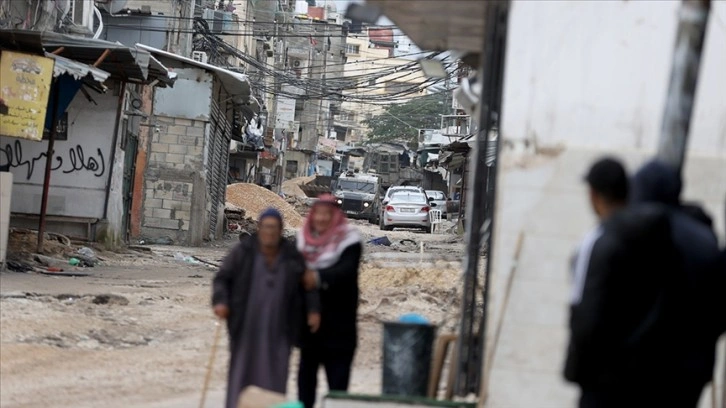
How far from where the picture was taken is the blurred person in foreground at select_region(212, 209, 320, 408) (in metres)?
6.92

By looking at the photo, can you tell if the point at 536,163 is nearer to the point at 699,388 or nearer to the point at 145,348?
the point at 699,388

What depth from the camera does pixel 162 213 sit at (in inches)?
1133

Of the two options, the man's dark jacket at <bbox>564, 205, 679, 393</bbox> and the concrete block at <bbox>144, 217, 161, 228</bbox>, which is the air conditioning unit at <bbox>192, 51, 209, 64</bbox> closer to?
the concrete block at <bbox>144, 217, 161, 228</bbox>

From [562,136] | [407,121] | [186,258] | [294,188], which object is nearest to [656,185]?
[562,136]

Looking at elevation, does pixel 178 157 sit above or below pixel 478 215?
above

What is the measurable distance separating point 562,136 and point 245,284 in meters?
2.19

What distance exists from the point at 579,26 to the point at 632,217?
11.2 feet

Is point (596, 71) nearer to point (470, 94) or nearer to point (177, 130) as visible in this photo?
point (470, 94)

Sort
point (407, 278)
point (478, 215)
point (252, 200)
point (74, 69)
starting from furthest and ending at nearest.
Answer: point (252, 200) → point (407, 278) → point (74, 69) → point (478, 215)

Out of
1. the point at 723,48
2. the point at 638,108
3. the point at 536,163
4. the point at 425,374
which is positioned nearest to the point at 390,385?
the point at 425,374

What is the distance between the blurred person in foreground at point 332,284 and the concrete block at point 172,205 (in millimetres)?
21872

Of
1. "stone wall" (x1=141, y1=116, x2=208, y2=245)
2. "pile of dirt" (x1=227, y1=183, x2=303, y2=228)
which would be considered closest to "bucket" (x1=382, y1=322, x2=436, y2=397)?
"stone wall" (x1=141, y1=116, x2=208, y2=245)

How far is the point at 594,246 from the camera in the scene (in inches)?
171

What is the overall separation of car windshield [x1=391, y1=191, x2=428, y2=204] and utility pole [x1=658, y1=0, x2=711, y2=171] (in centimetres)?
3720
